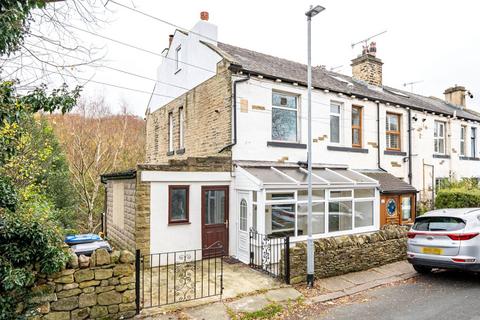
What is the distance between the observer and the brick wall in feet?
35.2

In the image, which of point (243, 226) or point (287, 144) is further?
point (287, 144)

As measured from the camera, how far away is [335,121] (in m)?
13.3

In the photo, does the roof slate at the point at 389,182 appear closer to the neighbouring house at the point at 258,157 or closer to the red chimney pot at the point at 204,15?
the neighbouring house at the point at 258,157

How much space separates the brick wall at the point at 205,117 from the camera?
10.7 m

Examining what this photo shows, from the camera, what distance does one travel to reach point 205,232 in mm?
9922

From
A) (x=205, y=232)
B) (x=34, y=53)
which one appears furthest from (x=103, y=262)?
(x=205, y=232)

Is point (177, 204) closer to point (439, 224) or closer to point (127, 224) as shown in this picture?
point (127, 224)

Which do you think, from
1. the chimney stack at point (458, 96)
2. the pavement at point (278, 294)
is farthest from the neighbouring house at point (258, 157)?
the chimney stack at point (458, 96)

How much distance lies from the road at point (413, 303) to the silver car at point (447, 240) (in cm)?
56

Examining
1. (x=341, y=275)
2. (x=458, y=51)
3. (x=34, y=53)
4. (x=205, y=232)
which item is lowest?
(x=341, y=275)

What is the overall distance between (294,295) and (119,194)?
7447 millimetres

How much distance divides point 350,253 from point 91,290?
6.53 metres

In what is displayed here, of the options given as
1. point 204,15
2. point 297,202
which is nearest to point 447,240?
point 297,202

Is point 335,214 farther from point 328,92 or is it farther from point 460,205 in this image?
point 460,205
